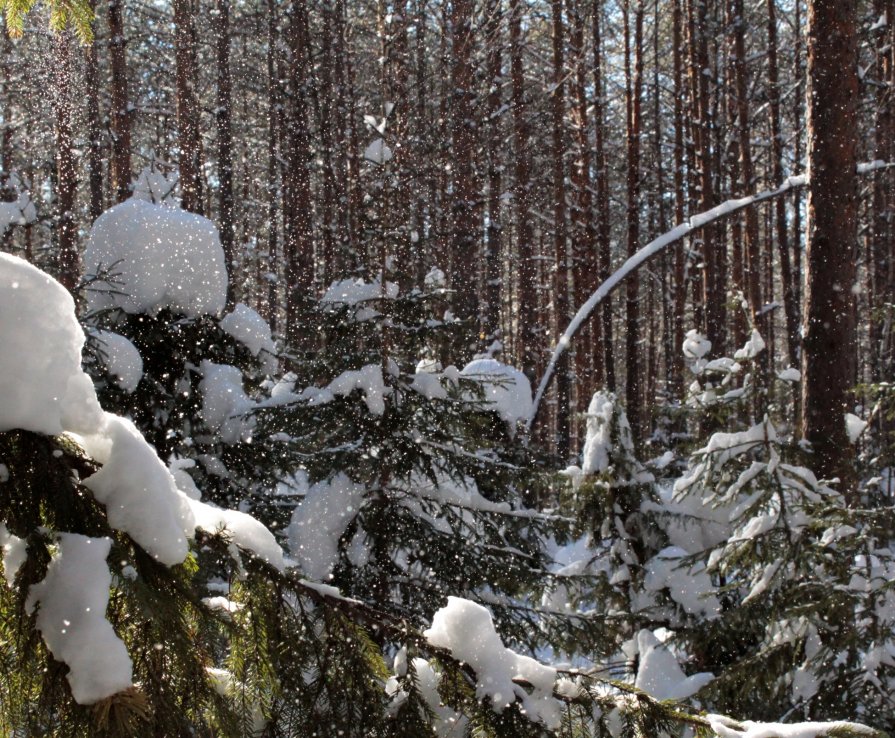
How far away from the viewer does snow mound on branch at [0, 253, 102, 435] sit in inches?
50.1

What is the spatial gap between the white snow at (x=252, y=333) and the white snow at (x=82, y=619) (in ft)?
12.3

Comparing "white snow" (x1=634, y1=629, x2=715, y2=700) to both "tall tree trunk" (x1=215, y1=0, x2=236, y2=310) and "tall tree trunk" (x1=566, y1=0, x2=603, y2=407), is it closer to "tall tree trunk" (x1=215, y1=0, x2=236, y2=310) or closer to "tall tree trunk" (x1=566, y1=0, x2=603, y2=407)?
"tall tree trunk" (x1=566, y1=0, x2=603, y2=407)

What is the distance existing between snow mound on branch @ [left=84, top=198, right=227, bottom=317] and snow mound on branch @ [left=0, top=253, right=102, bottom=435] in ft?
11.0

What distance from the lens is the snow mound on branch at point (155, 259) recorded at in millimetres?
4512

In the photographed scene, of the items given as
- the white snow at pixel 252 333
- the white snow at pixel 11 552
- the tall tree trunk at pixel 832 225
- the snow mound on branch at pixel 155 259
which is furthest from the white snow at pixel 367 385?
the white snow at pixel 11 552

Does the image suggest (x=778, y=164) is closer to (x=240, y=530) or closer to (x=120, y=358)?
(x=120, y=358)

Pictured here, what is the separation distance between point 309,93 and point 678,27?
7.66 meters

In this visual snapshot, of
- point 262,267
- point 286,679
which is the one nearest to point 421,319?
point 286,679

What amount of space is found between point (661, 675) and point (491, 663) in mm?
3678

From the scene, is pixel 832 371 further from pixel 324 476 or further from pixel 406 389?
pixel 324 476

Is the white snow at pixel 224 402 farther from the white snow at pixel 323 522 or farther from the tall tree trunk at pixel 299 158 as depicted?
the tall tree trunk at pixel 299 158

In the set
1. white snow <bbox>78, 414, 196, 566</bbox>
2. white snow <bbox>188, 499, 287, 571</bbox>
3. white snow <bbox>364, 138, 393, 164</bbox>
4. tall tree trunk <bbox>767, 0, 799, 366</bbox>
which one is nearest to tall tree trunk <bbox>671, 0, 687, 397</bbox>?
tall tree trunk <bbox>767, 0, 799, 366</bbox>

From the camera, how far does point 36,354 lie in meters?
1.28

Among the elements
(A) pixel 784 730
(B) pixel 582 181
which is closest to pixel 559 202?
(B) pixel 582 181
